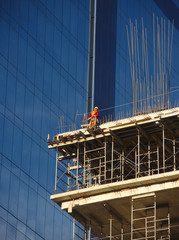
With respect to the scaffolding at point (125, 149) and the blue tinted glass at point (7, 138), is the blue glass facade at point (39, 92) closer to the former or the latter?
the blue tinted glass at point (7, 138)

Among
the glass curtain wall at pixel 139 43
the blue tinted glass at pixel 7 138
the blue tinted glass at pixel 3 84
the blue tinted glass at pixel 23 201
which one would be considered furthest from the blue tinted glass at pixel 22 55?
the glass curtain wall at pixel 139 43

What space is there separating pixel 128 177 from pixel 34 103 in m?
16.1

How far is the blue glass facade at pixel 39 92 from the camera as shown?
62.0m

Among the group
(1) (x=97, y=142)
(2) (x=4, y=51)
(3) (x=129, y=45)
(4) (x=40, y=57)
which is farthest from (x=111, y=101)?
(1) (x=97, y=142)

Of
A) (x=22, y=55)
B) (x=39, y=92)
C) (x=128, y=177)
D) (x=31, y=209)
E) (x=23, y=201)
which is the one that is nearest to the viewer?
(x=128, y=177)

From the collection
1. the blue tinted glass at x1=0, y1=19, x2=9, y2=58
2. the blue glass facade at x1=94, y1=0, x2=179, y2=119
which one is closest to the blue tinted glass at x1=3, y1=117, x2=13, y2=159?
the blue tinted glass at x1=0, y1=19, x2=9, y2=58

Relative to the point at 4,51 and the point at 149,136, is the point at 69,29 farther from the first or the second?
the point at 149,136

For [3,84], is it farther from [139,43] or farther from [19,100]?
[139,43]

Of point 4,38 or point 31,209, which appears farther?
point 4,38

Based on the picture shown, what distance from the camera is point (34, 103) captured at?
67.9 m

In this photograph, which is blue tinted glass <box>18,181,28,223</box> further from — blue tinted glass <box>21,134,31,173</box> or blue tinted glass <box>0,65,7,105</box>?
blue tinted glass <box>0,65,7,105</box>

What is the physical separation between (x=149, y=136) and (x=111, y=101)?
3288 centimetres

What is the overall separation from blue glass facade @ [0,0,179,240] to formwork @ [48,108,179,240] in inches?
353

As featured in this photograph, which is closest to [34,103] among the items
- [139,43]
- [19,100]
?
[19,100]
